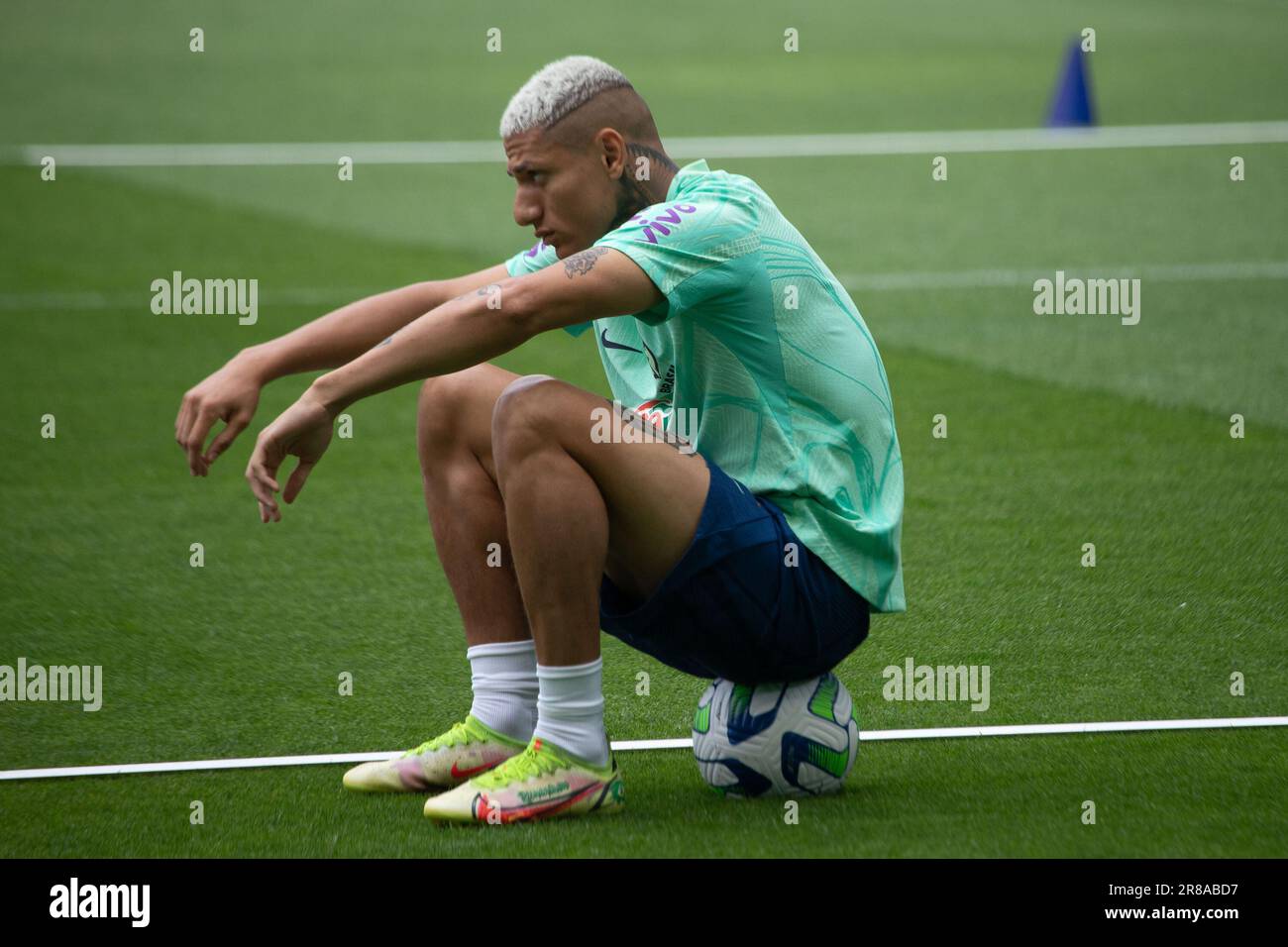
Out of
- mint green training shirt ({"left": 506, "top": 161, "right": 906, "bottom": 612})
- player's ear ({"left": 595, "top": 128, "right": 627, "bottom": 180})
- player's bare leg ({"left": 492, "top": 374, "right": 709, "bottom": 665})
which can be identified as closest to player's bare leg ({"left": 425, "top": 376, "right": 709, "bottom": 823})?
player's bare leg ({"left": 492, "top": 374, "right": 709, "bottom": 665})

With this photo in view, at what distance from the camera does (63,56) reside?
879 inches

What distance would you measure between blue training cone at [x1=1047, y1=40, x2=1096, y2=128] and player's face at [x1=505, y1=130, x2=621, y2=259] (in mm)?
12382

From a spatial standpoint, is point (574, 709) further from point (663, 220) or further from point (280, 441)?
point (663, 220)

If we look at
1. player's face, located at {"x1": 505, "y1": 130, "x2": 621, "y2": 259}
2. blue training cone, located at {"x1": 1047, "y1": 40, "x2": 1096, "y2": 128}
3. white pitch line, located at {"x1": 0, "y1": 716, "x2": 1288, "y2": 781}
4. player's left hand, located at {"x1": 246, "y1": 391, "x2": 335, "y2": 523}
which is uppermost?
blue training cone, located at {"x1": 1047, "y1": 40, "x2": 1096, "y2": 128}

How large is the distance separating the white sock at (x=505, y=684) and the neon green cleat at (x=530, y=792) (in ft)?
0.81

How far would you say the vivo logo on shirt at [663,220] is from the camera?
3.59 m

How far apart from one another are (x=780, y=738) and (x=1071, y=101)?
502 inches

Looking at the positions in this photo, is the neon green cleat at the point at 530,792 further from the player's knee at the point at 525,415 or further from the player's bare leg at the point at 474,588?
the player's knee at the point at 525,415

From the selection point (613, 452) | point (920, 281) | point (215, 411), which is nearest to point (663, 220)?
point (613, 452)

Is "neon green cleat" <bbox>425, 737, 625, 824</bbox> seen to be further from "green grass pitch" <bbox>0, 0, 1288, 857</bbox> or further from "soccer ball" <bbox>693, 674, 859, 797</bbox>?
"soccer ball" <bbox>693, 674, 859, 797</bbox>

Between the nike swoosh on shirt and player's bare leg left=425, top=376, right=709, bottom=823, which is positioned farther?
the nike swoosh on shirt

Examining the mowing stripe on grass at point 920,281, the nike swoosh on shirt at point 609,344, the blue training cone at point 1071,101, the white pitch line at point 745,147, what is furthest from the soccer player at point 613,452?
the blue training cone at point 1071,101

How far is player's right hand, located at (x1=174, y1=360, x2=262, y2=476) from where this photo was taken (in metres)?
3.69

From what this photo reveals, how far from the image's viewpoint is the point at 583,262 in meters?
3.57
